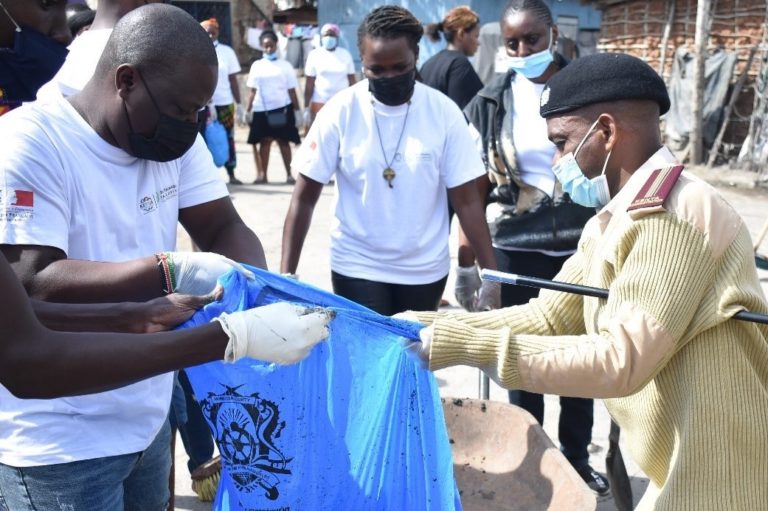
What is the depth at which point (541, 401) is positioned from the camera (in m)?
3.95

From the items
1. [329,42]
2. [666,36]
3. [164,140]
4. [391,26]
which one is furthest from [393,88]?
[666,36]

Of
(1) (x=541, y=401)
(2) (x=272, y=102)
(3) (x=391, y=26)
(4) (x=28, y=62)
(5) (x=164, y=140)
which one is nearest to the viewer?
(5) (x=164, y=140)

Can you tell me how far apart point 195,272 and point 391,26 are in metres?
1.98

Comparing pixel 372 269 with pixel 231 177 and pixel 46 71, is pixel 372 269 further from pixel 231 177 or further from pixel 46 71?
pixel 231 177

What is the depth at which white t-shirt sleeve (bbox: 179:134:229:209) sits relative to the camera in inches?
96.5

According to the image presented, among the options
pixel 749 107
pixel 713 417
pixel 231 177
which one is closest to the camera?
pixel 713 417

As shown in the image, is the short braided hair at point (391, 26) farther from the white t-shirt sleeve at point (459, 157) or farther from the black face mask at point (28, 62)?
the black face mask at point (28, 62)

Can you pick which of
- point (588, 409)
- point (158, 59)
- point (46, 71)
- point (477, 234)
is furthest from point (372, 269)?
point (158, 59)

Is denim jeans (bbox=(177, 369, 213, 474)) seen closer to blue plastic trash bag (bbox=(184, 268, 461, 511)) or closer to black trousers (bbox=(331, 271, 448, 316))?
black trousers (bbox=(331, 271, 448, 316))

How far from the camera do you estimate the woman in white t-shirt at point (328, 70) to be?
1120 cm

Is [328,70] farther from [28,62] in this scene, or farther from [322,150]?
[28,62]

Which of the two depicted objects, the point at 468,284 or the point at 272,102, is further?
the point at 272,102

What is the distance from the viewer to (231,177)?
37.0 ft

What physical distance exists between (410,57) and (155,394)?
2.11m
